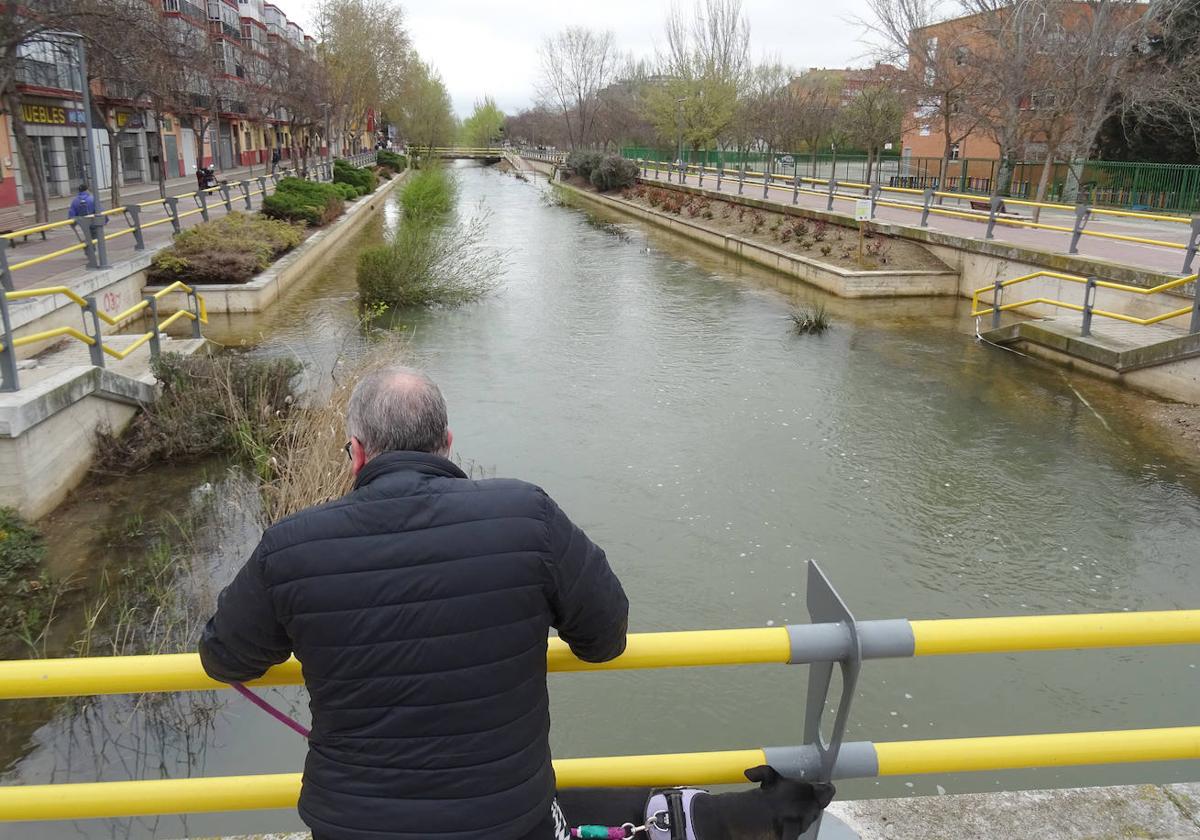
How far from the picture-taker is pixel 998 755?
2.19 meters

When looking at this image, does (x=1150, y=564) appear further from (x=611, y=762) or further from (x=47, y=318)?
(x=47, y=318)

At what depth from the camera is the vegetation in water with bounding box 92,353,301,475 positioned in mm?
8656

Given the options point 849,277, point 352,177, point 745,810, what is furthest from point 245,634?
point 352,177

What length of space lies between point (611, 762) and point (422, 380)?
1.03 m

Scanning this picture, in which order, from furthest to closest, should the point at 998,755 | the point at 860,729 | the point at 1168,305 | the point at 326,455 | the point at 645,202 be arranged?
the point at 645,202 → the point at 1168,305 → the point at 326,455 → the point at 860,729 → the point at 998,755

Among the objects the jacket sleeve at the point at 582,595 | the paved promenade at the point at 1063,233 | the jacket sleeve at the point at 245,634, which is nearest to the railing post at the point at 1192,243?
the paved promenade at the point at 1063,233

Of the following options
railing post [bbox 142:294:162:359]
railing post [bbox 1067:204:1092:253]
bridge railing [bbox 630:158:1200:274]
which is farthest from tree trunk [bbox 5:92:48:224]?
railing post [bbox 1067:204:1092:253]

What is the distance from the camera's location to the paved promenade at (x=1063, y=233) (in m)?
15.6

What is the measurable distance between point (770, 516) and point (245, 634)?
6559 millimetres

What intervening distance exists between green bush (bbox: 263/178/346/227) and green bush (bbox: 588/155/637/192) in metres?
18.3

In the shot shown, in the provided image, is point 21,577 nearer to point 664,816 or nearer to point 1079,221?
point 664,816

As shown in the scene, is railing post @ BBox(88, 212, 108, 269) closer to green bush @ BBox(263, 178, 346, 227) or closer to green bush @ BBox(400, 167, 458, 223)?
green bush @ BBox(400, 167, 458, 223)

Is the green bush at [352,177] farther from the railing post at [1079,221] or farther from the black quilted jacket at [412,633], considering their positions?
the black quilted jacket at [412,633]

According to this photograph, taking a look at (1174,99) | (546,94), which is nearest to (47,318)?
(1174,99)
